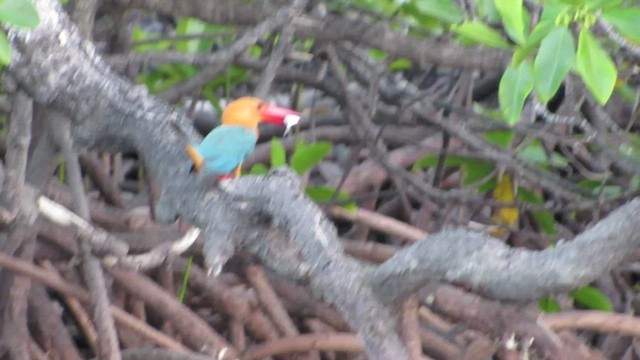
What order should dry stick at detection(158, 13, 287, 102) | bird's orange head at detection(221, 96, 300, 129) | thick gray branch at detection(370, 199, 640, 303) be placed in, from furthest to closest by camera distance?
dry stick at detection(158, 13, 287, 102) < bird's orange head at detection(221, 96, 300, 129) < thick gray branch at detection(370, 199, 640, 303)

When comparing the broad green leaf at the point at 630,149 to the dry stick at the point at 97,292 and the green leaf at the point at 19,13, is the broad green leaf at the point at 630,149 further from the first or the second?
the green leaf at the point at 19,13

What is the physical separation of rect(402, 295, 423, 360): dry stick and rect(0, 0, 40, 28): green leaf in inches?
12.1

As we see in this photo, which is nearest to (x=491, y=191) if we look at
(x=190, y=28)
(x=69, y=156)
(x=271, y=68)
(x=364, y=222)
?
(x=364, y=222)

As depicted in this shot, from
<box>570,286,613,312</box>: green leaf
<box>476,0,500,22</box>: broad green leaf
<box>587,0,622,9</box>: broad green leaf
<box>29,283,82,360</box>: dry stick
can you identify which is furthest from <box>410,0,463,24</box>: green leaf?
<box>29,283,82,360</box>: dry stick

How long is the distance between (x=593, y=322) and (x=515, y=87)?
0.32m

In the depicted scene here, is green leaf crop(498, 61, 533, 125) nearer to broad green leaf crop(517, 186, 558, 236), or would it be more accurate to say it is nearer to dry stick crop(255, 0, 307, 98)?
dry stick crop(255, 0, 307, 98)

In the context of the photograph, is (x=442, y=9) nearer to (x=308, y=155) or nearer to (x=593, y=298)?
(x=308, y=155)

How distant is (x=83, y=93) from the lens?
A: 84cm

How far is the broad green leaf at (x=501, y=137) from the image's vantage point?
1365 mm

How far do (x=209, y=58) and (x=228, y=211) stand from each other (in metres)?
0.35

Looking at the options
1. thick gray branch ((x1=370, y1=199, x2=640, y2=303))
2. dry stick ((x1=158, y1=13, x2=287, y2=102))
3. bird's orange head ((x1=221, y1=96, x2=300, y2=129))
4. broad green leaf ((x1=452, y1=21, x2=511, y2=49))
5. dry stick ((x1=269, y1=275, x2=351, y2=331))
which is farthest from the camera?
dry stick ((x1=269, y1=275, x2=351, y2=331))

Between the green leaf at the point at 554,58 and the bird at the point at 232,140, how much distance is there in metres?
0.18

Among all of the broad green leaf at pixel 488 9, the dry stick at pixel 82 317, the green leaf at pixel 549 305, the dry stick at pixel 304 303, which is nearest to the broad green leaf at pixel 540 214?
the green leaf at pixel 549 305

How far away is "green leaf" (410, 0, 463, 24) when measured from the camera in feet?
3.48
